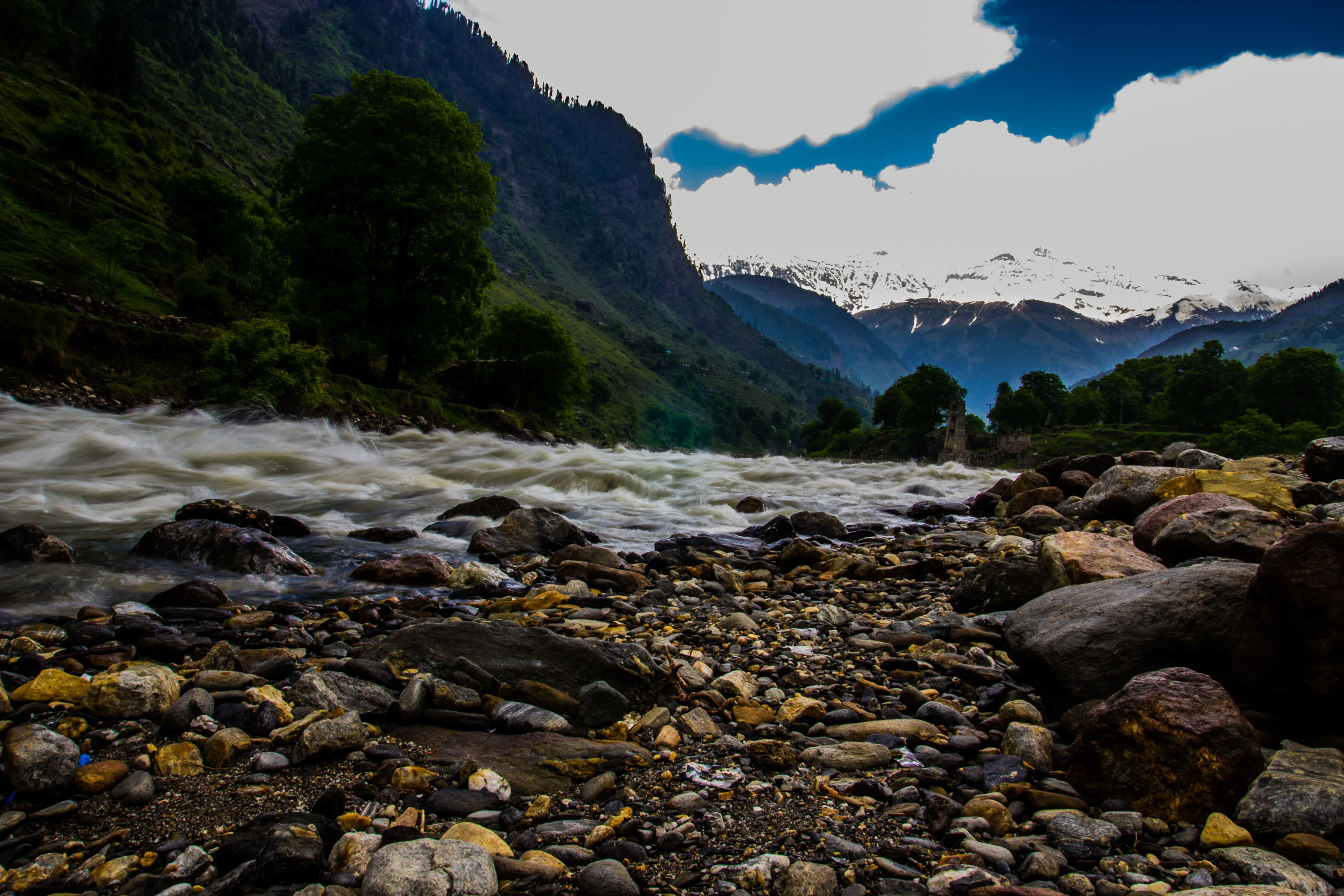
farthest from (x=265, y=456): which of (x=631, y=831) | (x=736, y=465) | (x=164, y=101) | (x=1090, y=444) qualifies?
(x=164, y=101)

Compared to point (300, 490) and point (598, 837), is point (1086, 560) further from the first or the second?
point (300, 490)

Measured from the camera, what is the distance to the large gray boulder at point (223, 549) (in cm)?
804

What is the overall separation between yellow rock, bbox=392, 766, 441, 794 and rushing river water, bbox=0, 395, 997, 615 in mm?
4854

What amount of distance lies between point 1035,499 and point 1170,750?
52.8ft

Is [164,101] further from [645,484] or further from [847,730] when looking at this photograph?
[847,730]

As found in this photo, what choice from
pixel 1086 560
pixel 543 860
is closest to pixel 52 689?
pixel 543 860

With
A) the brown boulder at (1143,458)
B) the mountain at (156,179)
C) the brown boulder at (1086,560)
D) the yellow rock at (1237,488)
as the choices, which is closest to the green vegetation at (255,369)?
the mountain at (156,179)

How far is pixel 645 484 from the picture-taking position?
2178cm

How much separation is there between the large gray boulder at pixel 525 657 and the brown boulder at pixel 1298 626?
167 inches

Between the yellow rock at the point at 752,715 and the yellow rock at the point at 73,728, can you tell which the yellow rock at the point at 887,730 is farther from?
the yellow rock at the point at 73,728

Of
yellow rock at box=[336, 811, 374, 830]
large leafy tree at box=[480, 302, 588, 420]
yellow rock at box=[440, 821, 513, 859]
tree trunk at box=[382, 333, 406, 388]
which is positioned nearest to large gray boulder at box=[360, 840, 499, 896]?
yellow rock at box=[440, 821, 513, 859]

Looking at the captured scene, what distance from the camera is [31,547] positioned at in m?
7.57

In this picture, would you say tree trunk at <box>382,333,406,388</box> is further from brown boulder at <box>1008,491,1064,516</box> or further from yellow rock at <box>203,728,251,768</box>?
yellow rock at <box>203,728,251,768</box>

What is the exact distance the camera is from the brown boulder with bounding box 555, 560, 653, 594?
336 inches
